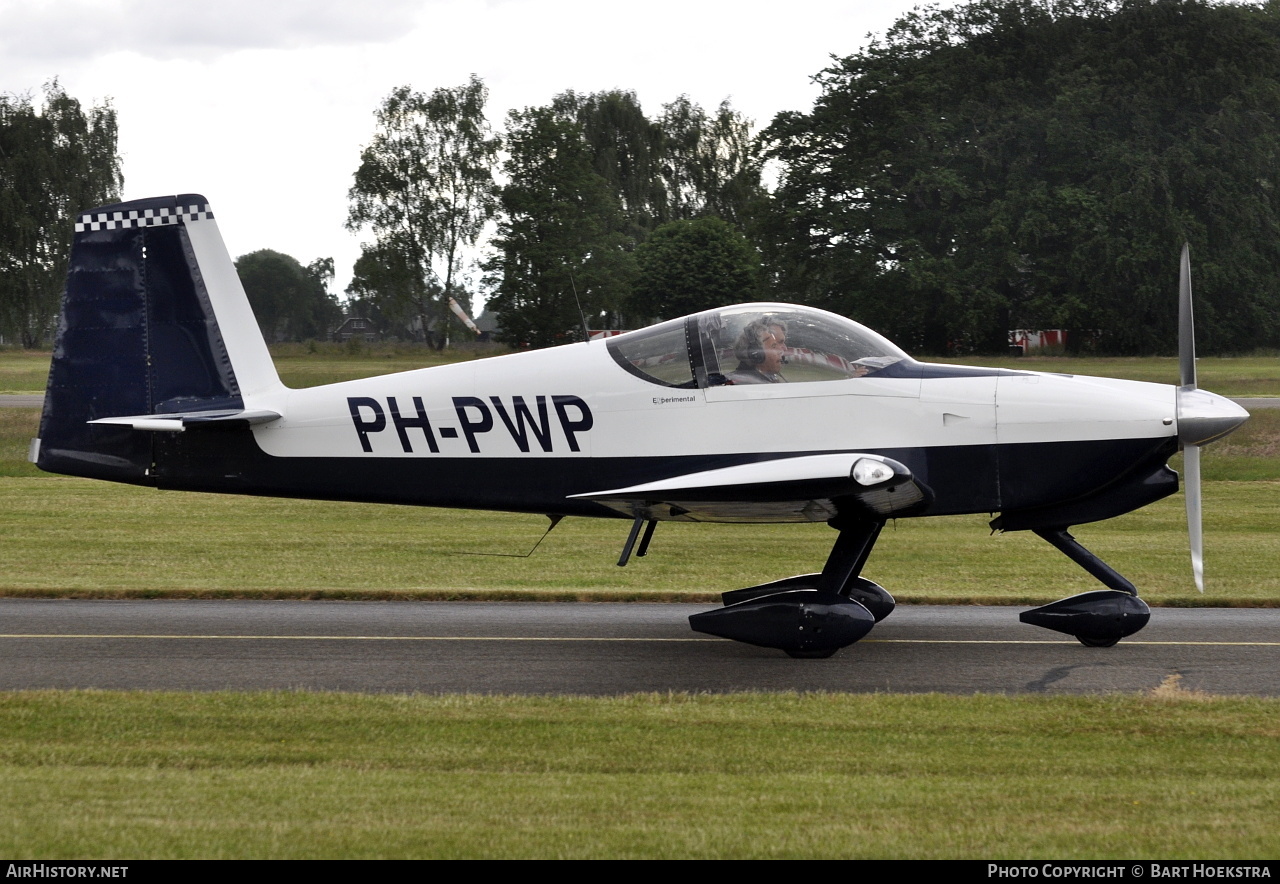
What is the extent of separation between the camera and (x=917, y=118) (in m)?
57.1

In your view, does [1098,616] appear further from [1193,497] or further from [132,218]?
[132,218]

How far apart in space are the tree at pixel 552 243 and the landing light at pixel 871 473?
148ft

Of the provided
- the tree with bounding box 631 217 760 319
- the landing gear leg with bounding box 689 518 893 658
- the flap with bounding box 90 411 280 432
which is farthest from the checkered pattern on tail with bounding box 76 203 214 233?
the tree with bounding box 631 217 760 319

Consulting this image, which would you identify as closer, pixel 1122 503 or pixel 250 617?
pixel 1122 503

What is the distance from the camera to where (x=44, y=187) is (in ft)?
189

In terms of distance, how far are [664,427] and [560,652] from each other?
1803 mm

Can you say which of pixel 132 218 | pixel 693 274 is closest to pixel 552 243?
pixel 693 274

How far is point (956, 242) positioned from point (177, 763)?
53720 millimetres

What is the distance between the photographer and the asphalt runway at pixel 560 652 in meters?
8.09

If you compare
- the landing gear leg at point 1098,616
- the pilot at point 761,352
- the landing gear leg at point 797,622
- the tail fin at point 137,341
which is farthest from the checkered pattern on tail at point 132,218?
the landing gear leg at point 1098,616

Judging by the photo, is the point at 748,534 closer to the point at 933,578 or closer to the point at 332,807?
the point at 933,578

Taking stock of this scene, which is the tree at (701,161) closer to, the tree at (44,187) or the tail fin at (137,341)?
the tree at (44,187)

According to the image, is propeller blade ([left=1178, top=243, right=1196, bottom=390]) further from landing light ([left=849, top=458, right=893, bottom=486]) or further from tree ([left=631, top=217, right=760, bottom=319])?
tree ([left=631, top=217, right=760, bottom=319])

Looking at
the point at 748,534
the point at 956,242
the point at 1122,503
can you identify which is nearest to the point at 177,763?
the point at 1122,503
